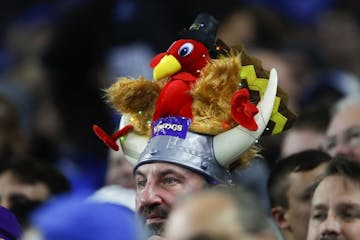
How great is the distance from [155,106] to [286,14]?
17.6 feet

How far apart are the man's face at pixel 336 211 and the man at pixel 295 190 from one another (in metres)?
0.59

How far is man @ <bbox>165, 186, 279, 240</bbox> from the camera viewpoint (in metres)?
4.20

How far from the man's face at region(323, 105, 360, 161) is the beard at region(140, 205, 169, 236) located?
1.95 m

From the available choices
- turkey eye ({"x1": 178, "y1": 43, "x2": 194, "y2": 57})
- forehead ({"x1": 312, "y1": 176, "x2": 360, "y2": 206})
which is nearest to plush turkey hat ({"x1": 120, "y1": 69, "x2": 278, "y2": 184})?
turkey eye ({"x1": 178, "y1": 43, "x2": 194, "y2": 57})

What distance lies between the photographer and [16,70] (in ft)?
38.4

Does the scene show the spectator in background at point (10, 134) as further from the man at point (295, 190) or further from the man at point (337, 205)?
the man at point (337, 205)

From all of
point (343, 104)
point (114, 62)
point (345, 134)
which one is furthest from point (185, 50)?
point (114, 62)

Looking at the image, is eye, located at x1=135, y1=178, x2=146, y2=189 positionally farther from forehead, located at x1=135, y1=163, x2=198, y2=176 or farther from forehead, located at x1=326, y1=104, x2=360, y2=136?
forehead, located at x1=326, y1=104, x2=360, y2=136

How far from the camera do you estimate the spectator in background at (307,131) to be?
28.0ft

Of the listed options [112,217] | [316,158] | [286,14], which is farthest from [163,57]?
[286,14]

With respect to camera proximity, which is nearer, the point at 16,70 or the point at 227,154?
the point at 227,154

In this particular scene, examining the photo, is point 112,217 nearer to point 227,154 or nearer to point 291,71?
point 227,154

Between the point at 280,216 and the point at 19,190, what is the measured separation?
1441 mm

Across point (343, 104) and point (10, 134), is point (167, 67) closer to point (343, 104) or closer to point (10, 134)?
point (343, 104)
